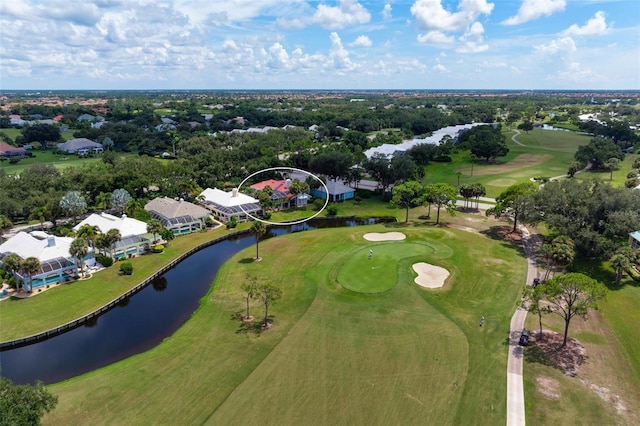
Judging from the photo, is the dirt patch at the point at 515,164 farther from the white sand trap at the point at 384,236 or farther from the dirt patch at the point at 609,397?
the dirt patch at the point at 609,397

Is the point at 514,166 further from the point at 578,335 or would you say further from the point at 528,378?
the point at 528,378

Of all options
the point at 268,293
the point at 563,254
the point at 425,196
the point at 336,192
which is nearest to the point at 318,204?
the point at 336,192

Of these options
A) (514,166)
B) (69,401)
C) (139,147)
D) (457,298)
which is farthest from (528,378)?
(139,147)

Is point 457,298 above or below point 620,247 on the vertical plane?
below

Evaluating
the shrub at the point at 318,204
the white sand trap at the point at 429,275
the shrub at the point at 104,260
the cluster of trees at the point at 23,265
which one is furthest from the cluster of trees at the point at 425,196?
the cluster of trees at the point at 23,265

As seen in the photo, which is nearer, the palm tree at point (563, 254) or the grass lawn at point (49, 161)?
the palm tree at point (563, 254)

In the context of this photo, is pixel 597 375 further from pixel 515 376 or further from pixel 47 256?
pixel 47 256
